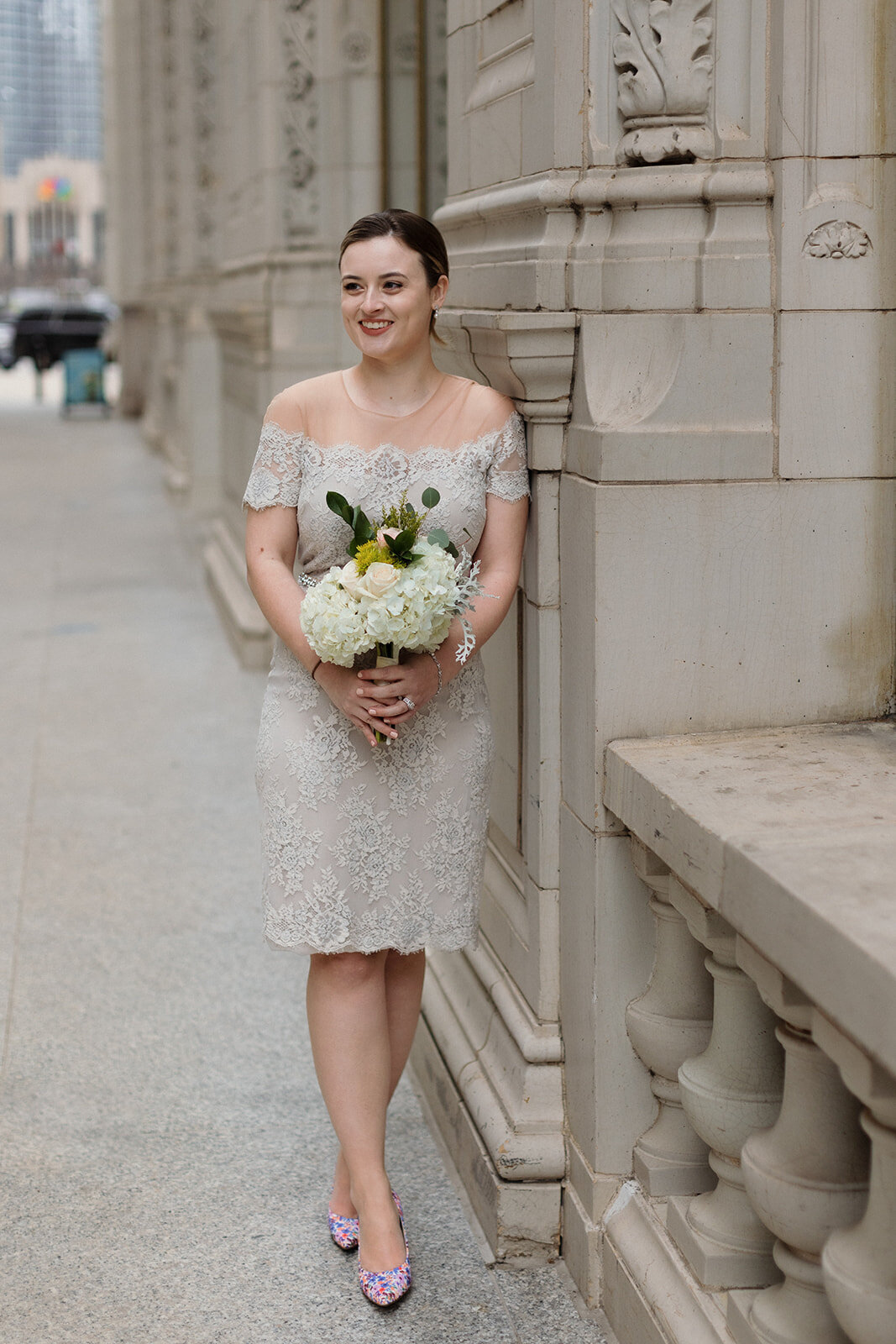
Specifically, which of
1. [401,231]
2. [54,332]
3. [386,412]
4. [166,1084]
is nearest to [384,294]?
[401,231]

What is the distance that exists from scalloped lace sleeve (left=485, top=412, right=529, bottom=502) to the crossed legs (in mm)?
1039

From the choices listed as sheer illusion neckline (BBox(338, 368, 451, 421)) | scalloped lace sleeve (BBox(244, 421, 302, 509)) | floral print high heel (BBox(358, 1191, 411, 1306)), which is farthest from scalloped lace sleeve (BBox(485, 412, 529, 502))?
floral print high heel (BBox(358, 1191, 411, 1306))

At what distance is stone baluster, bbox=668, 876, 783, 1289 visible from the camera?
2.84 meters

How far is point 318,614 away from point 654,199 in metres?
1.07

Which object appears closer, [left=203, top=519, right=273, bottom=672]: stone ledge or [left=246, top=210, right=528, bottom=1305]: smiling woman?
[left=246, top=210, right=528, bottom=1305]: smiling woman

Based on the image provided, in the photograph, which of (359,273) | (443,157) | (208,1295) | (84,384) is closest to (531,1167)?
(208,1295)

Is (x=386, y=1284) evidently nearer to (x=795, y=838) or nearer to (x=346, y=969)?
(x=346, y=969)

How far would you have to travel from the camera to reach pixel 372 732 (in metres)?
3.10

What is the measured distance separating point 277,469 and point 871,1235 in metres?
1.85

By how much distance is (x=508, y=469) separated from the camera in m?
3.32

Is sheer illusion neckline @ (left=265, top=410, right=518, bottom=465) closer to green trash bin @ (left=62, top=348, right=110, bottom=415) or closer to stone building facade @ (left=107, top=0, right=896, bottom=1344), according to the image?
stone building facade @ (left=107, top=0, right=896, bottom=1344)

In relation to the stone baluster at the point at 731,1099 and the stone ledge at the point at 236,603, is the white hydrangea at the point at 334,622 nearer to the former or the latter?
the stone baluster at the point at 731,1099

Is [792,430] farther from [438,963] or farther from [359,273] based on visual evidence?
[438,963]

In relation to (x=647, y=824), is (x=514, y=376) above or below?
above
